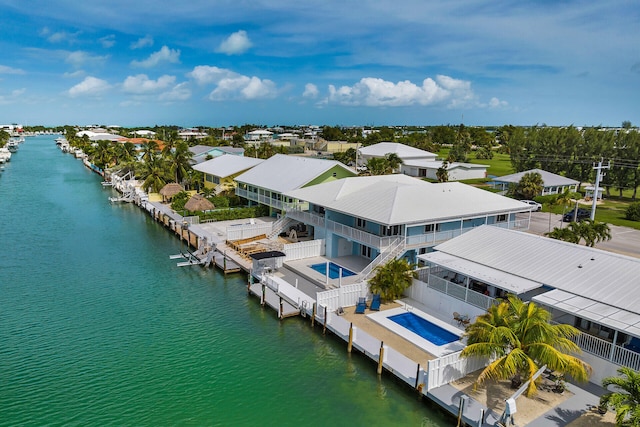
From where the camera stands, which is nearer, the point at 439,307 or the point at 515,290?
the point at 515,290

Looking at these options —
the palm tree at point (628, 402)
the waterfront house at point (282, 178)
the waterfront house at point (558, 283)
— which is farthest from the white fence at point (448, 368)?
the waterfront house at point (282, 178)

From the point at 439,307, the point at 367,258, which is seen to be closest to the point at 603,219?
the point at 367,258

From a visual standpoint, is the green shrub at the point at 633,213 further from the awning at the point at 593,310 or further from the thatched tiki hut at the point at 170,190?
the thatched tiki hut at the point at 170,190

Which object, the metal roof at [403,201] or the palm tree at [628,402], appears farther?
the metal roof at [403,201]

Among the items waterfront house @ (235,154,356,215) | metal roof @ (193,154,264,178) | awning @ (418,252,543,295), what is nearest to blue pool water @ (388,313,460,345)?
awning @ (418,252,543,295)

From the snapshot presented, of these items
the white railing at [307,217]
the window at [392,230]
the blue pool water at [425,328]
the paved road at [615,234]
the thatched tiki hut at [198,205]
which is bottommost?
the blue pool water at [425,328]

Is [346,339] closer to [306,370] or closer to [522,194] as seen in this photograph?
[306,370]

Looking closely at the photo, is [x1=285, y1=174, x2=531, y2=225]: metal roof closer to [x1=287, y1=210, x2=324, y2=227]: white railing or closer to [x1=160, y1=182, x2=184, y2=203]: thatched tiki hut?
[x1=287, y1=210, x2=324, y2=227]: white railing
